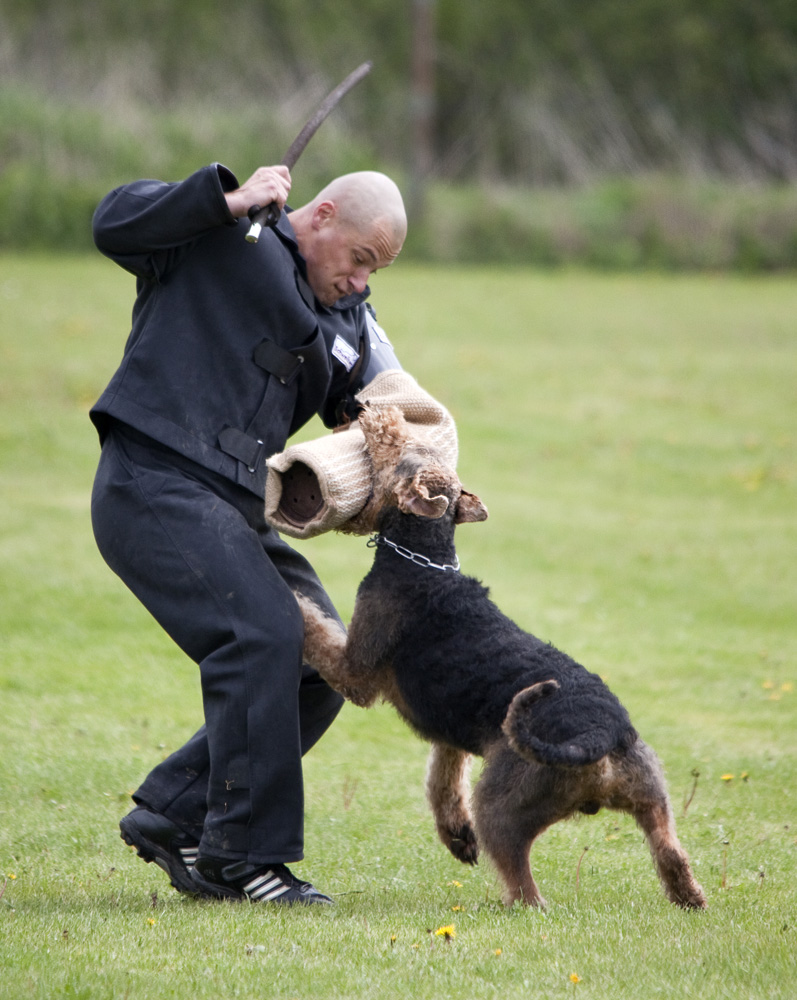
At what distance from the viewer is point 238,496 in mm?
4234

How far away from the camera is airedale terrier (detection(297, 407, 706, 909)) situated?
378 cm

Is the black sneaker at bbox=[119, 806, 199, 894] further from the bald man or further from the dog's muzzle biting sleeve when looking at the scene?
the dog's muzzle biting sleeve

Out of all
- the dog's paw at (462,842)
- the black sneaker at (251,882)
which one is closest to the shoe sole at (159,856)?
the black sneaker at (251,882)

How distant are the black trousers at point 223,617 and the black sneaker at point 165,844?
22 centimetres

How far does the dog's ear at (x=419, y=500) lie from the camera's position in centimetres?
418

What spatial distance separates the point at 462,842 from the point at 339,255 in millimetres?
2282

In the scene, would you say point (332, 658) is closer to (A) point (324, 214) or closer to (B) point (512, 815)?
(B) point (512, 815)

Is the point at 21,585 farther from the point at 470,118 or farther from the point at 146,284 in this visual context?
the point at 470,118

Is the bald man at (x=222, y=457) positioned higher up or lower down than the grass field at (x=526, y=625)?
higher up

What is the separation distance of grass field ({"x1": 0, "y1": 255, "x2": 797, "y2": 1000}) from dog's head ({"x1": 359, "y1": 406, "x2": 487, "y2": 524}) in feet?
4.62

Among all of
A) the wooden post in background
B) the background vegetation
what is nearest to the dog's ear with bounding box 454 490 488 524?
the background vegetation

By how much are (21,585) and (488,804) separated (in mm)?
6616

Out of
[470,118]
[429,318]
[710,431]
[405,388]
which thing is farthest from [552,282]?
[405,388]

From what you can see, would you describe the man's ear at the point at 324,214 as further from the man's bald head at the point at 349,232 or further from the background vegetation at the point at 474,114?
the background vegetation at the point at 474,114
